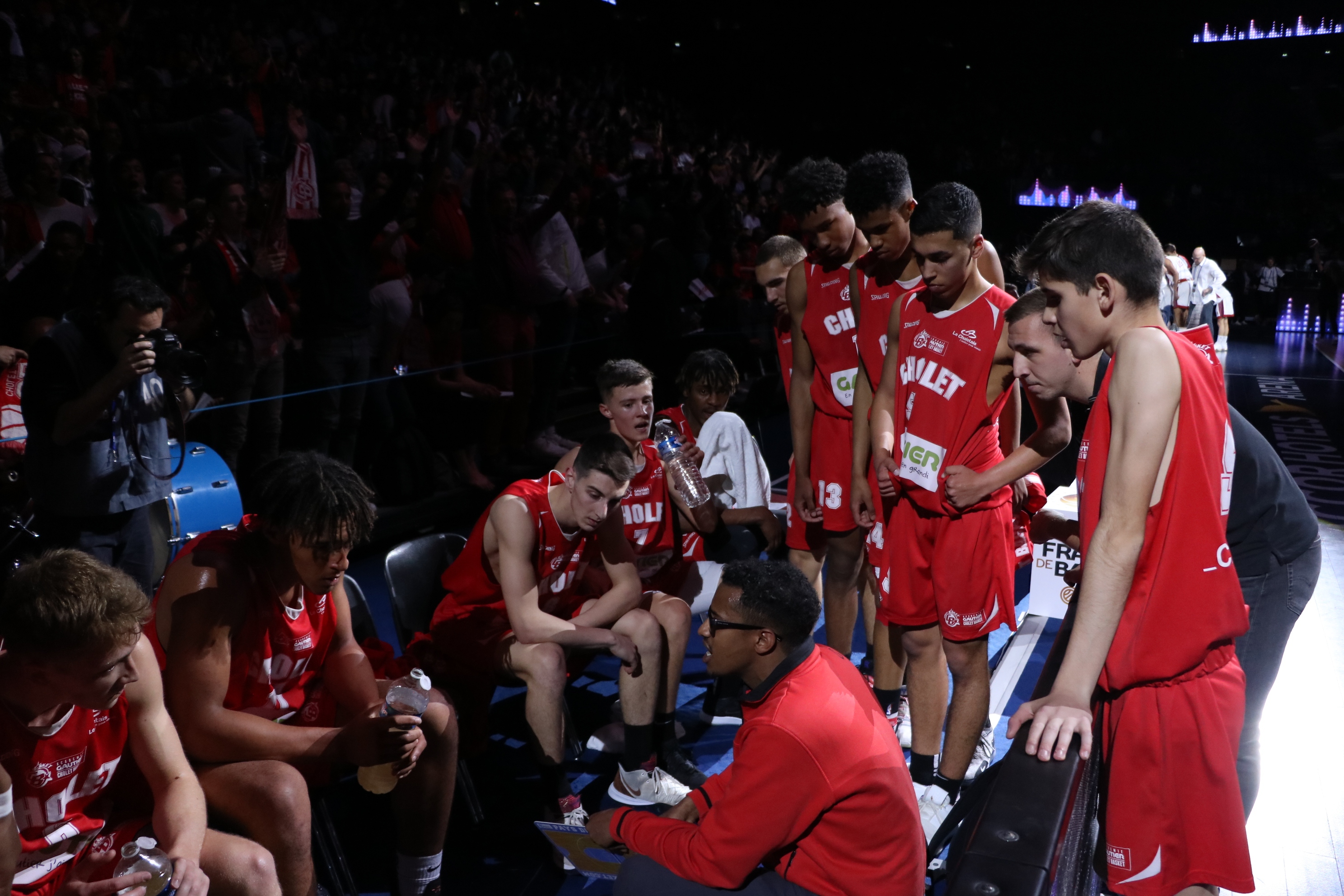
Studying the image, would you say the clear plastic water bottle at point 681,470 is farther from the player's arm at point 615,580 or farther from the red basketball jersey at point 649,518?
the player's arm at point 615,580

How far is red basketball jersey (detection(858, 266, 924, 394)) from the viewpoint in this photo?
3459 millimetres

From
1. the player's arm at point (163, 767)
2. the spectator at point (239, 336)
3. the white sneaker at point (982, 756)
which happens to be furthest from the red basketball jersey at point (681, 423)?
the player's arm at point (163, 767)

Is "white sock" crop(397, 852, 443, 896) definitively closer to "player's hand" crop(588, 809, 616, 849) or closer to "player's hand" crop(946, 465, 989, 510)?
"player's hand" crop(588, 809, 616, 849)

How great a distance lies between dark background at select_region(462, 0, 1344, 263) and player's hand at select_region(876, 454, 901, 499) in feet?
47.0

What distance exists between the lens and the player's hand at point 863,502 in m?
3.52

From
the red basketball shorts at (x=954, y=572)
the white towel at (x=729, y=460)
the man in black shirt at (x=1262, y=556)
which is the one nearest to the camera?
the man in black shirt at (x=1262, y=556)

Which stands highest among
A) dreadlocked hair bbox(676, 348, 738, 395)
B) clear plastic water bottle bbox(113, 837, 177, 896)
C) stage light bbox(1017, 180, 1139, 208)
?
stage light bbox(1017, 180, 1139, 208)

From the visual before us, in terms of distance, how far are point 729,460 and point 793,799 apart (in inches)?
98.3

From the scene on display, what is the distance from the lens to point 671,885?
2.12 m

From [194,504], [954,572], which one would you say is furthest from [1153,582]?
[194,504]

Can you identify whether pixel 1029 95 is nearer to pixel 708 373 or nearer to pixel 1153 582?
pixel 708 373

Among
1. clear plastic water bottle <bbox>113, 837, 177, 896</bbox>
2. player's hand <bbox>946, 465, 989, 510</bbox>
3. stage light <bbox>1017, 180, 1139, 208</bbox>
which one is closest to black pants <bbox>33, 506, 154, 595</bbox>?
clear plastic water bottle <bbox>113, 837, 177, 896</bbox>

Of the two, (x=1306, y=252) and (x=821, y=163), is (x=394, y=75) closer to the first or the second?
(x=821, y=163)

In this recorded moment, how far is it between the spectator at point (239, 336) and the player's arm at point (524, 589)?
2.38m
